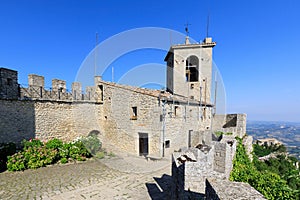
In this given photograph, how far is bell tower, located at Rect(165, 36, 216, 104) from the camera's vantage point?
15.7m

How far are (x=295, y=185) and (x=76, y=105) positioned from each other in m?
15.8

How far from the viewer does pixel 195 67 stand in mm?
16609

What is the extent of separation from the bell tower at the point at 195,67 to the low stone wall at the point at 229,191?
1375cm

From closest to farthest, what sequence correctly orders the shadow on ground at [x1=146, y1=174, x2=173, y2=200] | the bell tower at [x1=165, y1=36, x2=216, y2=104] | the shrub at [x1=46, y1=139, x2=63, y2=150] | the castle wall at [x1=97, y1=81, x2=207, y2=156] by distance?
the shadow on ground at [x1=146, y1=174, x2=173, y2=200]
the shrub at [x1=46, y1=139, x2=63, y2=150]
the castle wall at [x1=97, y1=81, x2=207, y2=156]
the bell tower at [x1=165, y1=36, x2=216, y2=104]

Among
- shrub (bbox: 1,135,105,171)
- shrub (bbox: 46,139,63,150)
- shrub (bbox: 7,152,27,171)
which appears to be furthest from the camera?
shrub (bbox: 46,139,63,150)

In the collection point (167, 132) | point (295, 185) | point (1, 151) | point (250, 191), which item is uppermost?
point (250, 191)

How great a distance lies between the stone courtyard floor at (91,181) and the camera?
16.6ft

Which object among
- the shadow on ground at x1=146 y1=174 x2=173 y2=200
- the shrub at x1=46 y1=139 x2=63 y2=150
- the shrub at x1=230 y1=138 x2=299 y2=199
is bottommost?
the shrub at x1=230 y1=138 x2=299 y2=199

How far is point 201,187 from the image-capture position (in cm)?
305

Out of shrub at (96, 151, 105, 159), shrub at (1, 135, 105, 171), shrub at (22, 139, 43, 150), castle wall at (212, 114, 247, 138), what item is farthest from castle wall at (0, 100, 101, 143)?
castle wall at (212, 114, 247, 138)

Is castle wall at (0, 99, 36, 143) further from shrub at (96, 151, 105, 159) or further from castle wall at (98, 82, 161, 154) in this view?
castle wall at (98, 82, 161, 154)

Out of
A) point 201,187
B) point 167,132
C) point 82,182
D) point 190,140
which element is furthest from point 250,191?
point 190,140

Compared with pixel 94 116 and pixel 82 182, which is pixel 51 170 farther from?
pixel 94 116

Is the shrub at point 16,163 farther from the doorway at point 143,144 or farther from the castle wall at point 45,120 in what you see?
the doorway at point 143,144
